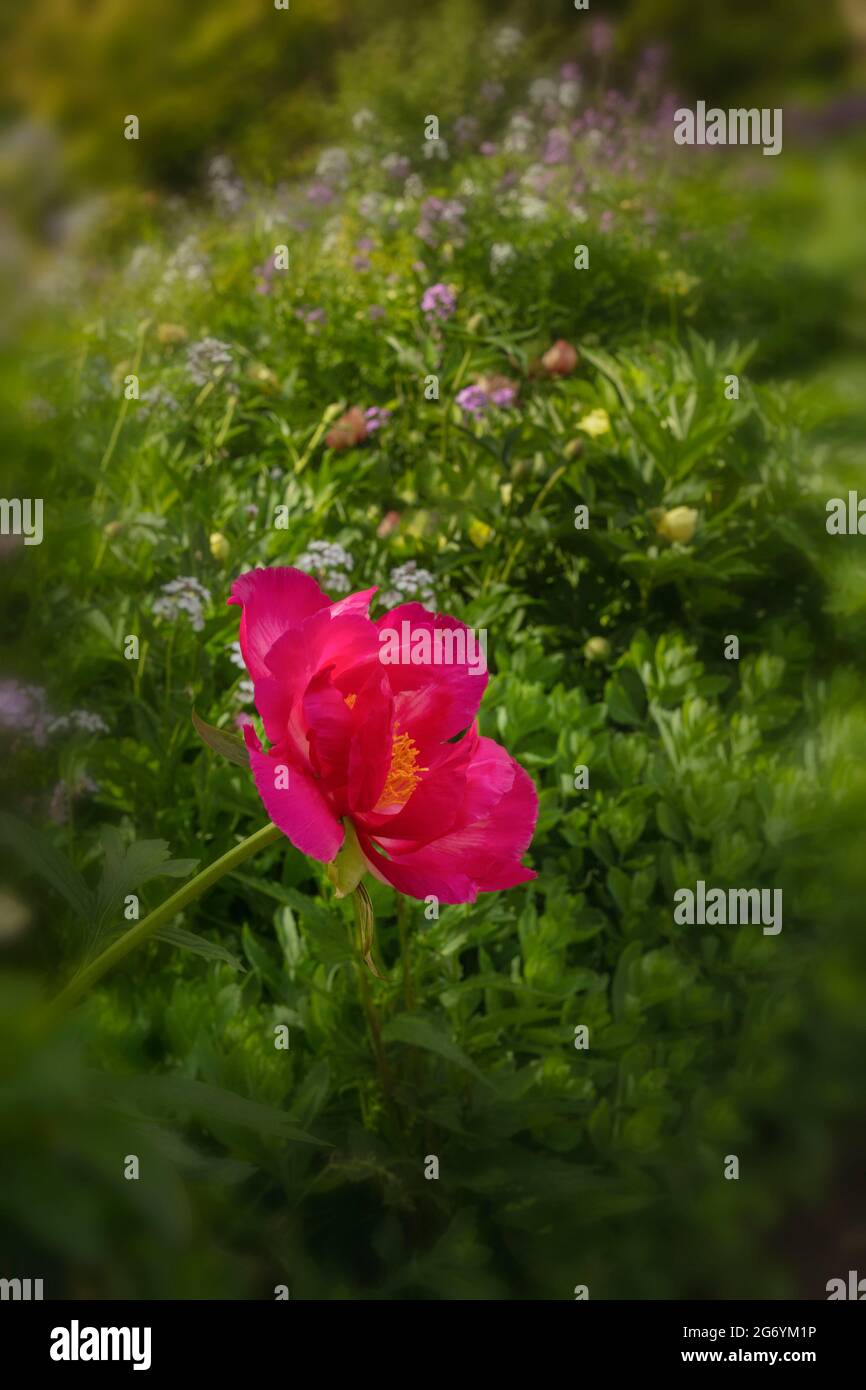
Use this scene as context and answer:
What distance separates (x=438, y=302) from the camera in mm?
2137

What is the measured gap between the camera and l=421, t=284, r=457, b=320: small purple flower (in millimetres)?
2102

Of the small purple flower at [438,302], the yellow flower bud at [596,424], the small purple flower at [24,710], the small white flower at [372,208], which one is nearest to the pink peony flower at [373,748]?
the small purple flower at [24,710]

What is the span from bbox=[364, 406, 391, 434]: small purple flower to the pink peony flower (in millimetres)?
1356

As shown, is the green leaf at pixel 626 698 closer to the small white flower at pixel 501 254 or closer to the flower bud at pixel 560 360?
the flower bud at pixel 560 360

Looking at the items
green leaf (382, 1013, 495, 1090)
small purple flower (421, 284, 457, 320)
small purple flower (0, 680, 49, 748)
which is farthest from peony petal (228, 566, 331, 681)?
small purple flower (421, 284, 457, 320)

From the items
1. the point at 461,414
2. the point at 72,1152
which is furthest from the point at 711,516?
the point at 72,1152

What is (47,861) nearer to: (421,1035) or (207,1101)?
(207,1101)

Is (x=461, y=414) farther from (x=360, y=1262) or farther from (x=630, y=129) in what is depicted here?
(x=630, y=129)

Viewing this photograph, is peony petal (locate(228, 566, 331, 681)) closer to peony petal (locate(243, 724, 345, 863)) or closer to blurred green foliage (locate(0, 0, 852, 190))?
peony petal (locate(243, 724, 345, 863))

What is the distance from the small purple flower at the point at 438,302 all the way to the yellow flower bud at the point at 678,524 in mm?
673

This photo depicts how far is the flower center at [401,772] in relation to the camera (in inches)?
26.2
